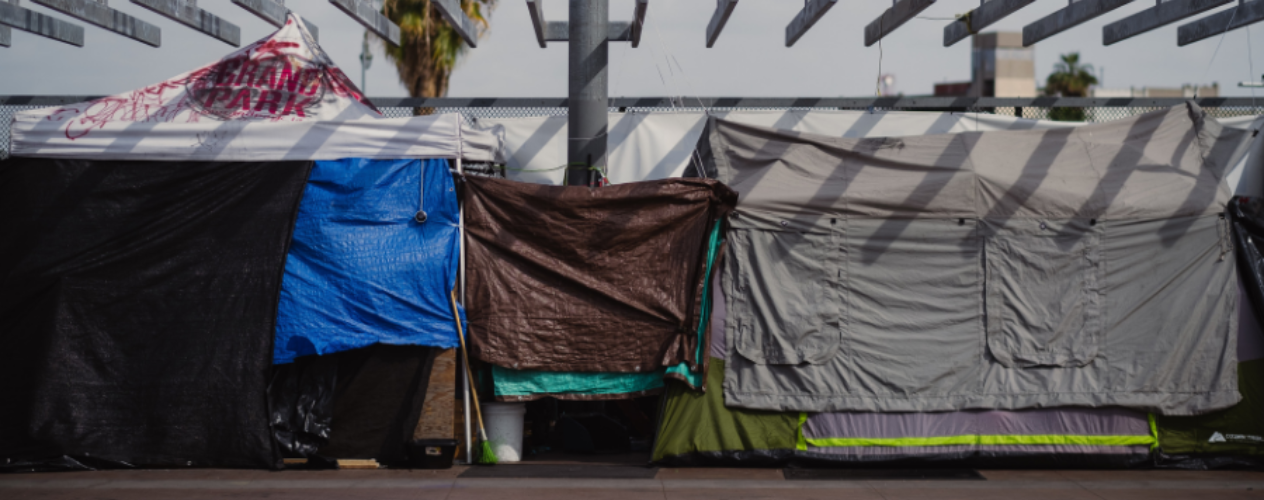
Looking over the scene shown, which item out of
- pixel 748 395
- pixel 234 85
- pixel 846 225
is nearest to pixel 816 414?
pixel 748 395

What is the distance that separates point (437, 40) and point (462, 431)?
11.2 meters

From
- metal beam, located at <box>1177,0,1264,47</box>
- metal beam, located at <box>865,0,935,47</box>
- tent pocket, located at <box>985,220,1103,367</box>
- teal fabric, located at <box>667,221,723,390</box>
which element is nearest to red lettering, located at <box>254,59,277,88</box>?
teal fabric, located at <box>667,221,723,390</box>

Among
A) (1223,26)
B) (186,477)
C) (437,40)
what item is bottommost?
(186,477)

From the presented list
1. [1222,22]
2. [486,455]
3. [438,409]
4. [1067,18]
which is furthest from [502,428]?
[1222,22]

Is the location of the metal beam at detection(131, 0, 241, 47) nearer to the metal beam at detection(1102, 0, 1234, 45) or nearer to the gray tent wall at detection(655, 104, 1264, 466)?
the gray tent wall at detection(655, 104, 1264, 466)

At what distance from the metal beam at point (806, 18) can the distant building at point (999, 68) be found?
48.0 m

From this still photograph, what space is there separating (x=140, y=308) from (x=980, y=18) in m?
6.72

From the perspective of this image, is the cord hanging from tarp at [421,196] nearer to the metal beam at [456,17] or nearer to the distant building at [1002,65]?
the metal beam at [456,17]

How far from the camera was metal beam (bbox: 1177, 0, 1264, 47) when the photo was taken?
6.83 meters

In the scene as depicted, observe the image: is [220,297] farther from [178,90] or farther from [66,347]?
[178,90]

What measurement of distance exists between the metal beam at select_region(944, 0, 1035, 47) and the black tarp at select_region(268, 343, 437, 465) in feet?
15.8

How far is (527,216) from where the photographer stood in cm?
695

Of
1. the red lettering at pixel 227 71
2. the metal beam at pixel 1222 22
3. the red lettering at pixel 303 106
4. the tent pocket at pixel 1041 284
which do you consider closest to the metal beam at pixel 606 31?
the red lettering at pixel 303 106

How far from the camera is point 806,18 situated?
7211mm
